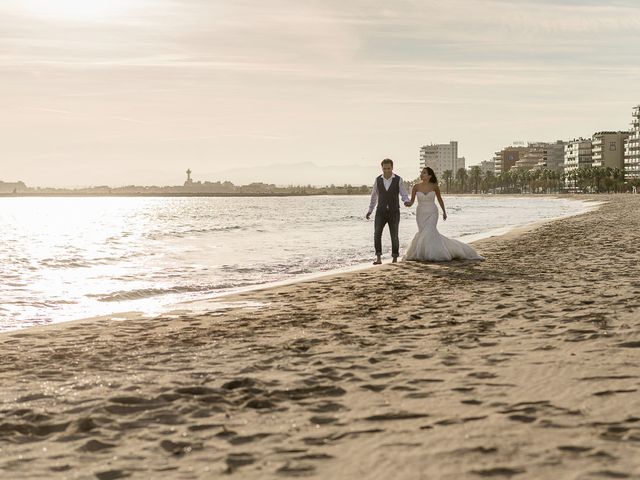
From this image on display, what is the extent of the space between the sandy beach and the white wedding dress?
615cm

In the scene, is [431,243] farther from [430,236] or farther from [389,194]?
[389,194]

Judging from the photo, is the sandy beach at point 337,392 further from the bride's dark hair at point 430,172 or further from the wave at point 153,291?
the bride's dark hair at point 430,172

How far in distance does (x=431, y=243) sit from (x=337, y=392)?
11345mm

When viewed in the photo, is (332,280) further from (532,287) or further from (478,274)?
(532,287)

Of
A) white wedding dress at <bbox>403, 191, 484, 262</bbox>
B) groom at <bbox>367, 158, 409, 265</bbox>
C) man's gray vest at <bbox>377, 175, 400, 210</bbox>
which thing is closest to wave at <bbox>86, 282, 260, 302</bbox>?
groom at <bbox>367, 158, 409, 265</bbox>

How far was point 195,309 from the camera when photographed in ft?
36.8

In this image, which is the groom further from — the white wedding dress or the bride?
the white wedding dress

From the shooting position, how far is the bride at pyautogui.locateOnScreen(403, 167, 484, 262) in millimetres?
16719

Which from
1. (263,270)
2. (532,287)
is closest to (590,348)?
(532,287)

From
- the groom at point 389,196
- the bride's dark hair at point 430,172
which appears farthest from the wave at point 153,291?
the bride's dark hair at point 430,172

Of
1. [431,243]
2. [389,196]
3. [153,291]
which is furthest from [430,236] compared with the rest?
[153,291]

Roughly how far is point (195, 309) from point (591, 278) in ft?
20.0

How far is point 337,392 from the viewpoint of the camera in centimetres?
573

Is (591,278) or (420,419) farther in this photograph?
(591,278)
